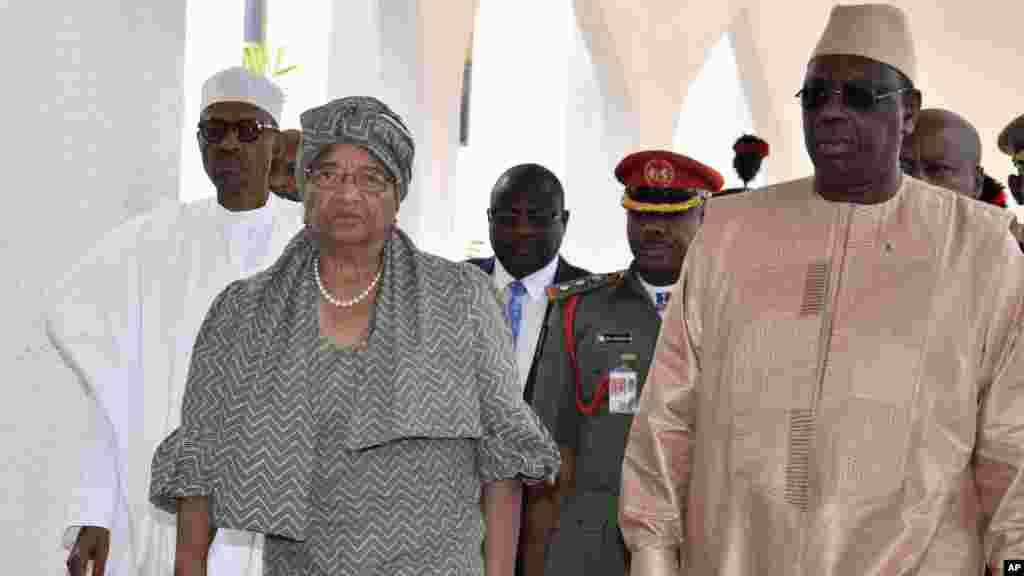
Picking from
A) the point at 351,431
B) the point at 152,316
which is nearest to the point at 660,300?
the point at 152,316

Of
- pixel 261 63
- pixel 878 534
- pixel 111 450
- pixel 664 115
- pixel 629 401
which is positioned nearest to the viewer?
pixel 878 534

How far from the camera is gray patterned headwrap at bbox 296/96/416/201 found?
3.90 metres

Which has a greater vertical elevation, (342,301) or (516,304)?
(342,301)

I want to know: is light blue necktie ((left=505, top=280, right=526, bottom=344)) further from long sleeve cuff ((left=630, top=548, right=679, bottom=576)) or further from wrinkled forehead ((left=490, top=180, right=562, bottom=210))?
long sleeve cuff ((left=630, top=548, right=679, bottom=576))

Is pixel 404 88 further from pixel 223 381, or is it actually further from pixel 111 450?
pixel 223 381

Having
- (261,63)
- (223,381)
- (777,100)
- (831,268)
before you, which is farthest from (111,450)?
(777,100)

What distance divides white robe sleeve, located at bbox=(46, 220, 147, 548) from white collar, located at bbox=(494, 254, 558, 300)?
1.71m

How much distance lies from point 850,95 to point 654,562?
111 cm

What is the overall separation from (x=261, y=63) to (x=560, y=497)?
526 cm

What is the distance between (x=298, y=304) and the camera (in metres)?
3.88

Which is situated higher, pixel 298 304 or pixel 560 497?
pixel 298 304

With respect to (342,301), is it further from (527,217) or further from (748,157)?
(748,157)

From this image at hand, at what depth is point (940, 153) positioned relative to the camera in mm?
5727

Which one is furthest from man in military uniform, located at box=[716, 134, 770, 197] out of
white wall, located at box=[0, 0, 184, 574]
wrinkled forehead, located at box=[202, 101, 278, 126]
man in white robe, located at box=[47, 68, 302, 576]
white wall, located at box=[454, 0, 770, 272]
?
white wall, located at box=[454, 0, 770, 272]
